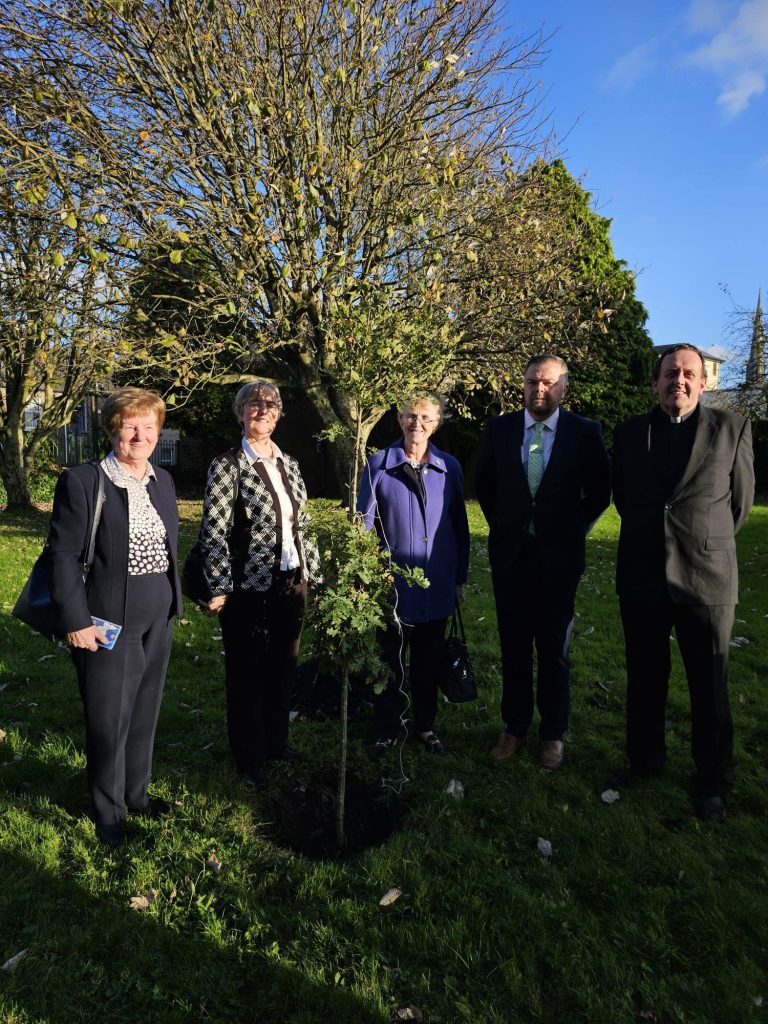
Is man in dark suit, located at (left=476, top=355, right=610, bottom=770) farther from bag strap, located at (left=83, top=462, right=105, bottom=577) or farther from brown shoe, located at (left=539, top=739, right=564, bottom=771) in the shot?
bag strap, located at (left=83, top=462, right=105, bottom=577)

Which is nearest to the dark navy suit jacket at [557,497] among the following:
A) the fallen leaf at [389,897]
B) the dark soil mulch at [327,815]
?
the dark soil mulch at [327,815]

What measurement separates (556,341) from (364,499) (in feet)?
25.2

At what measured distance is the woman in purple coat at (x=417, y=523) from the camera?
13.0ft

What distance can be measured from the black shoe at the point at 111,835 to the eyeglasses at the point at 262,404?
2.37m

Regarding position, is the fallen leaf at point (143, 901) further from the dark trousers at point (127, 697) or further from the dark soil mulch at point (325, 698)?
the dark soil mulch at point (325, 698)

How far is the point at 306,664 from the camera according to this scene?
5.54m

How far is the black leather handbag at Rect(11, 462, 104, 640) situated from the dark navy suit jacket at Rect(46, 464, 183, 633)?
0.02 m

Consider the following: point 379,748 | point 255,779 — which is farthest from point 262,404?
point 379,748

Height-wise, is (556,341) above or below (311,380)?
above

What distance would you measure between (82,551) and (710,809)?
360cm

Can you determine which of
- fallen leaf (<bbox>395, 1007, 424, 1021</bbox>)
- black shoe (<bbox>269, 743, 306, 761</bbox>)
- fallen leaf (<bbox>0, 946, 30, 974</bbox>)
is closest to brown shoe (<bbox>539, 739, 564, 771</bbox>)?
black shoe (<bbox>269, 743, 306, 761</bbox>)

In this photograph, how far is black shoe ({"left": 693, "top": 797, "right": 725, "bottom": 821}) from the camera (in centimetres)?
345

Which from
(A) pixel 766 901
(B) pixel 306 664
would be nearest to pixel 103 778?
(B) pixel 306 664

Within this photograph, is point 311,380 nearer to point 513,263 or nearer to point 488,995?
point 513,263
